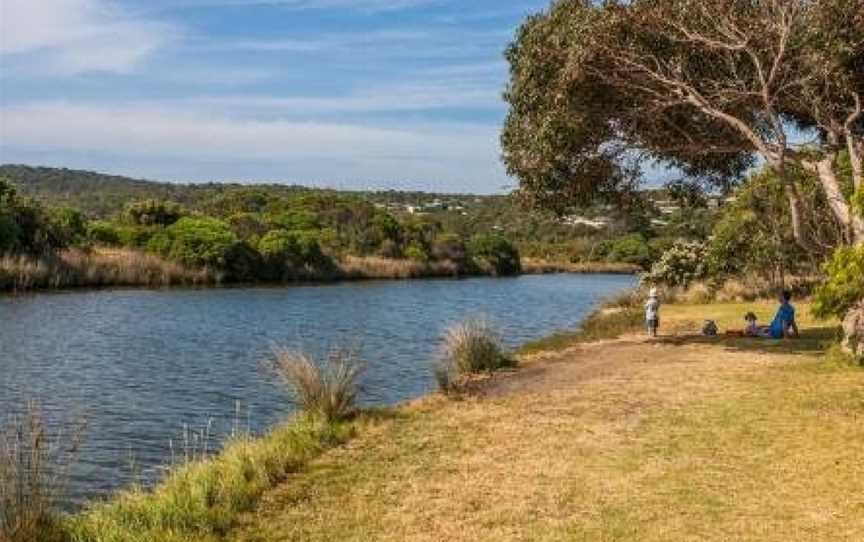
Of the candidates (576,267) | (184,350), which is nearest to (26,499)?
(184,350)

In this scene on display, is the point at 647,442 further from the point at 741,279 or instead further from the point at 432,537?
the point at 741,279

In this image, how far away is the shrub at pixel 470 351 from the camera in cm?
1919

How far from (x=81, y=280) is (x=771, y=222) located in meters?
36.8

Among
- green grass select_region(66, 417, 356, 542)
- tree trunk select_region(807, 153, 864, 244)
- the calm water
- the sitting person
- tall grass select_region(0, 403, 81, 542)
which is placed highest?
tree trunk select_region(807, 153, 864, 244)

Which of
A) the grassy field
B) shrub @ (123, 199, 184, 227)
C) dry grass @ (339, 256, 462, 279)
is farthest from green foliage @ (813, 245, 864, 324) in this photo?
dry grass @ (339, 256, 462, 279)

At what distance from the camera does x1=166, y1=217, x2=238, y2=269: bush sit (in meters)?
65.2

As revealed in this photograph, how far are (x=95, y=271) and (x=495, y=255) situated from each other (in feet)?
177

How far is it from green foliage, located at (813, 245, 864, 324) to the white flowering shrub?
3064cm

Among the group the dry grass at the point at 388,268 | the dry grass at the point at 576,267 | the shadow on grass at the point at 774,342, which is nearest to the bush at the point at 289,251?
the dry grass at the point at 388,268

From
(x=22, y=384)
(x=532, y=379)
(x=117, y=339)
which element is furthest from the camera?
(x=117, y=339)

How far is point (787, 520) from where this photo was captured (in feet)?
28.2

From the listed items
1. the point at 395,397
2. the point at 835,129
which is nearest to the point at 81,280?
the point at 395,397

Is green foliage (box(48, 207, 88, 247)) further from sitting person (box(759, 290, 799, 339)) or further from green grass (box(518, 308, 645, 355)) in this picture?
sitting person (box(759, 290, 799, 339))

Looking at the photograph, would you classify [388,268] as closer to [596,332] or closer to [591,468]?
[596,332]
